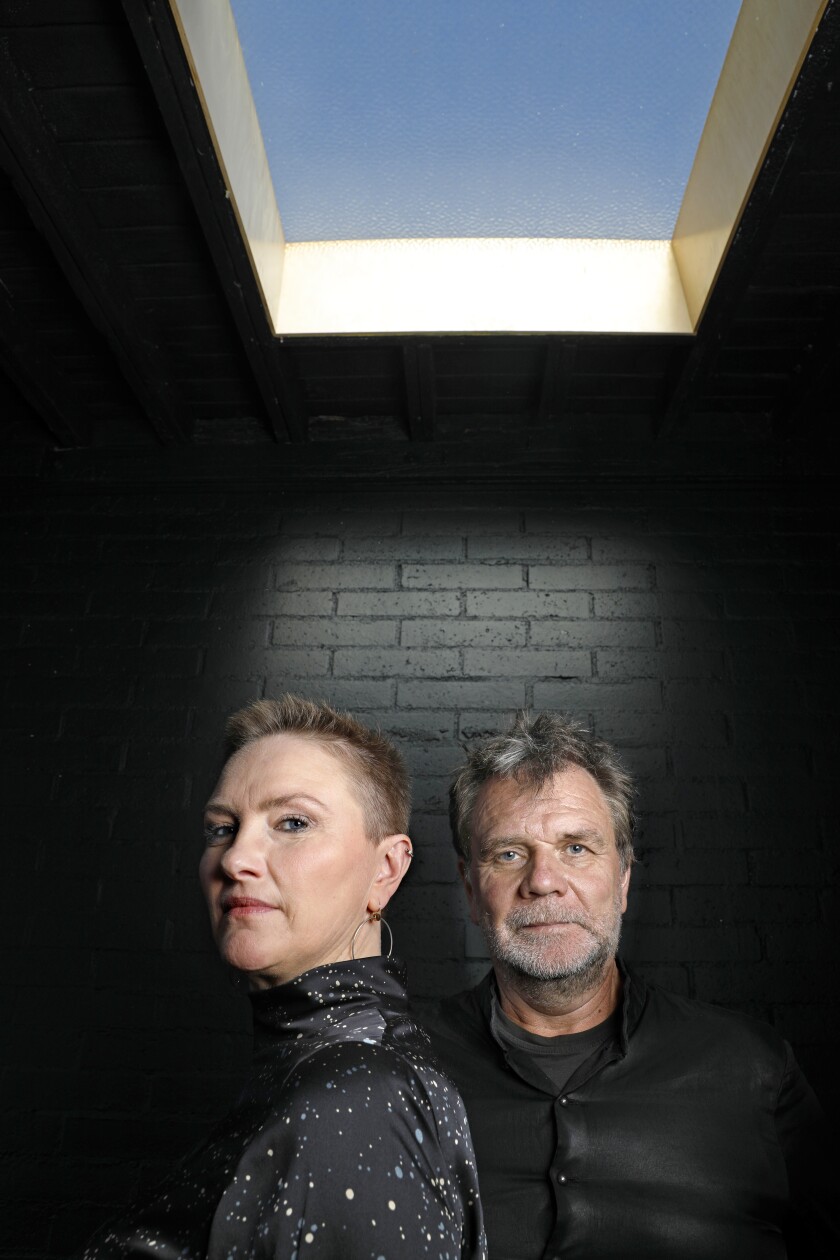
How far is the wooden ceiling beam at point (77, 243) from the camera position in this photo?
1994mm

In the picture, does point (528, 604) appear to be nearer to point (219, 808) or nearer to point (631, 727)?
point (631, 727)

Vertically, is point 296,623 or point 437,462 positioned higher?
point 437,462

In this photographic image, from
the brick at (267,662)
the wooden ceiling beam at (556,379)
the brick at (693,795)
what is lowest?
the brick at (693,795)

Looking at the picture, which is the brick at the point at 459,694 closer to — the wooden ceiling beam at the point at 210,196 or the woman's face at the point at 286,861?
the wooden ceiling beam at the point at 210,196

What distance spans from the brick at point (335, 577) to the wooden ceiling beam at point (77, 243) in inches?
24.6

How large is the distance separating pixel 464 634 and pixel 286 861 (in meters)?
1.80

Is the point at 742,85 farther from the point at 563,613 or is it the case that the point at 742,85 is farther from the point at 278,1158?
the point at 278,1158

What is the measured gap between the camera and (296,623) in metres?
2.92

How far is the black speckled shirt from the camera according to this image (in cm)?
75

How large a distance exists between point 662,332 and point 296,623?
136 cm

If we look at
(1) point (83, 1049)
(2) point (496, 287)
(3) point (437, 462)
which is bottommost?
(1) point (83, 1049)

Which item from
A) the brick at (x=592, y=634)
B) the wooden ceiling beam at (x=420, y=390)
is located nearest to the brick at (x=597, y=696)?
the brick at (x=592, y=634)

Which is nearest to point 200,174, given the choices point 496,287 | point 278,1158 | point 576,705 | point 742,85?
point 496,287

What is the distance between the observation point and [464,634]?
2865 mm
